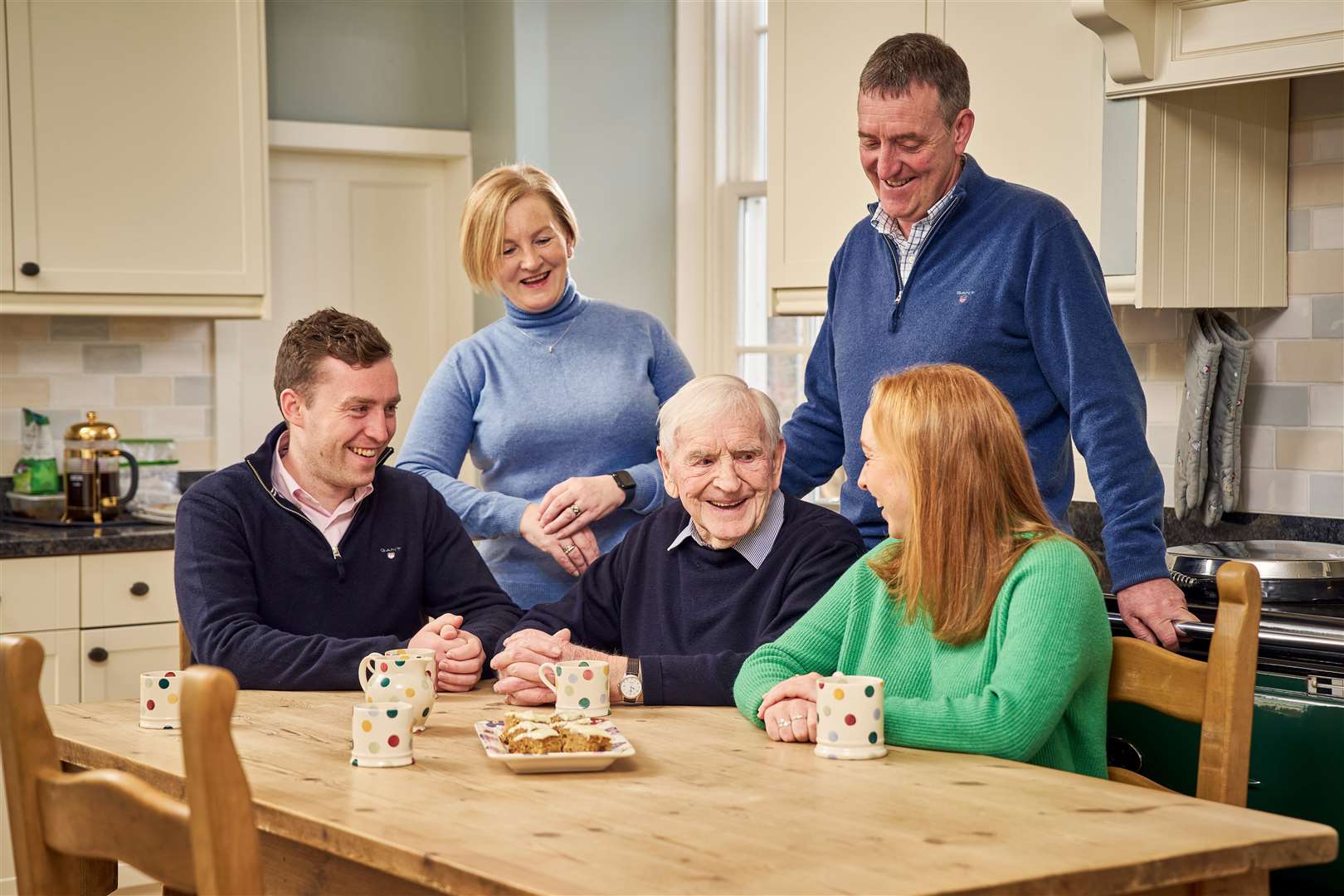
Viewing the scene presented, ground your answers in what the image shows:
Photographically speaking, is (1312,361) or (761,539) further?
(1312,361)

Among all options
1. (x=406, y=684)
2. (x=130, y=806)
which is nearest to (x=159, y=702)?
(x=406, y=684)

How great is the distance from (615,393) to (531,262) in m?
0.29

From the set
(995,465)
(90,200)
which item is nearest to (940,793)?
(995,465)

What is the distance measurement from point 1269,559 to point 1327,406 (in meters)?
0.51

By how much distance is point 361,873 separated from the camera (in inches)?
62.4

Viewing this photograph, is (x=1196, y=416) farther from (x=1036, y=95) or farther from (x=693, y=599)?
(x=693, y=599)

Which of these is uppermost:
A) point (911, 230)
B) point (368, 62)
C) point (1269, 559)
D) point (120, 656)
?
point (368, 62)

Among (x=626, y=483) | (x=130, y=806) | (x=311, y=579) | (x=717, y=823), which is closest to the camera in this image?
(x=130, y=806)

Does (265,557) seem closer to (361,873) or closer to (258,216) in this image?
(361,873)

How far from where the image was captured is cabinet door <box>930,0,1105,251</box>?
2992 mm

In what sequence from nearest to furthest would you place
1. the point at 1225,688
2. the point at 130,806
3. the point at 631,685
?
the point at 130,806 < the point at 1225,688 < the point at 631,685

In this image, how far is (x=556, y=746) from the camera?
Answer: 1.73m

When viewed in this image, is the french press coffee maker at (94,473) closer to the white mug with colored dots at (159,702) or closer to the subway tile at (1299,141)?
the white mug with colored dots at (159,702)

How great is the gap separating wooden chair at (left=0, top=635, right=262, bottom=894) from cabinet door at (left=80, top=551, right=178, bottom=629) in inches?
91.7
